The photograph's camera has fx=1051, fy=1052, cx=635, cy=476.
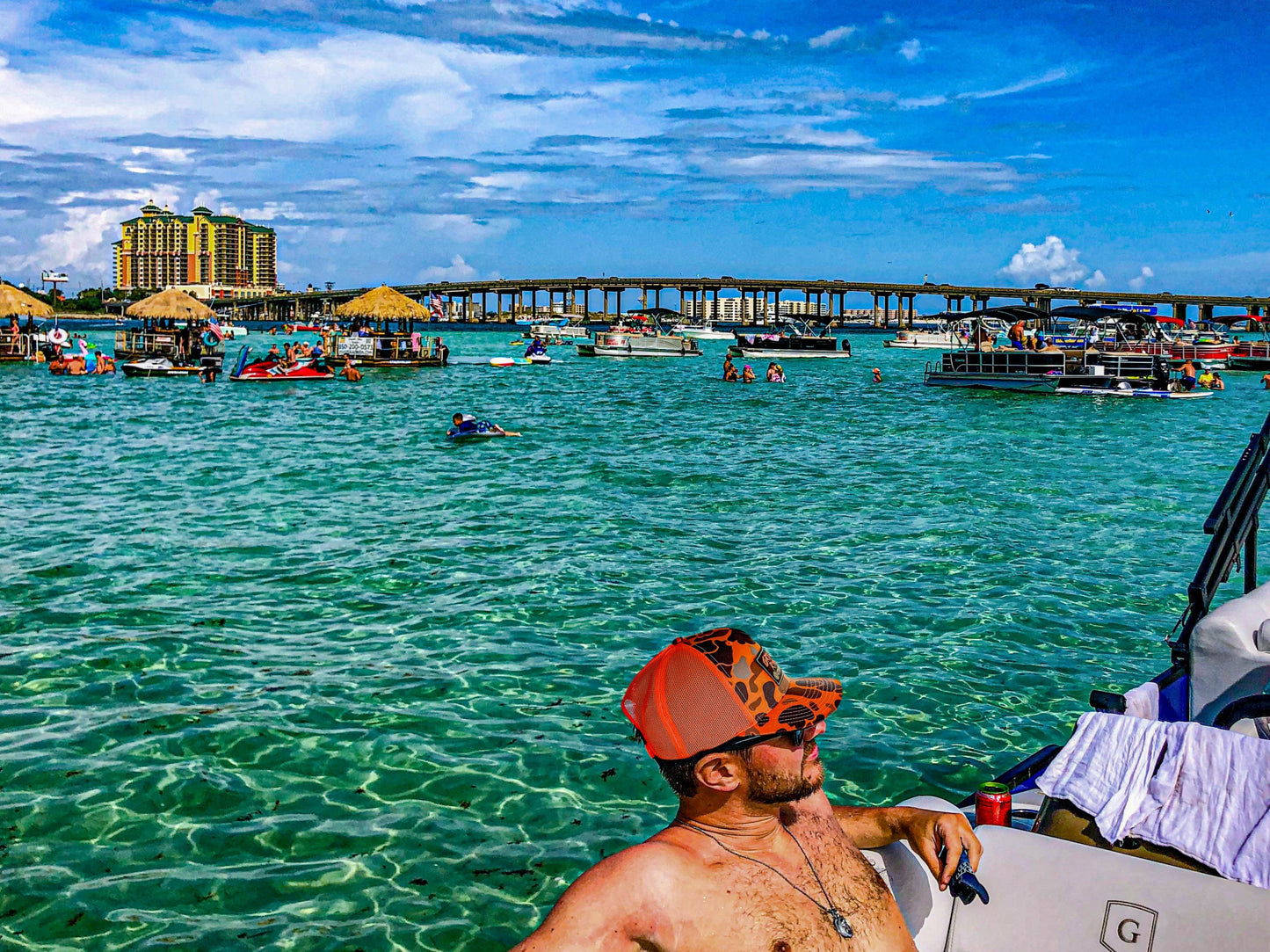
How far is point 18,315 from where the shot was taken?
5366 cm

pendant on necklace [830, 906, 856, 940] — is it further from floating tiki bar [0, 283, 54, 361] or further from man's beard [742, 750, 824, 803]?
floating tiki bar [0, 283, 54, 361]

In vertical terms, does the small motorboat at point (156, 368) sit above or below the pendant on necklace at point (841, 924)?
above

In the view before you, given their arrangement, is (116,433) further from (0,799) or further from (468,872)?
(468,872)

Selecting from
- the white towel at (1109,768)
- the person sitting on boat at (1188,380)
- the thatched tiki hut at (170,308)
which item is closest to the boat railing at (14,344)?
the thatched tiki hut at (170,308)

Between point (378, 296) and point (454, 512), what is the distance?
149 feet

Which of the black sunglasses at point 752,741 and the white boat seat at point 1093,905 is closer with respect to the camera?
the black sunglasses at point 752,741

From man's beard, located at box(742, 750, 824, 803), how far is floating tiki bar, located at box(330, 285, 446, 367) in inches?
2100

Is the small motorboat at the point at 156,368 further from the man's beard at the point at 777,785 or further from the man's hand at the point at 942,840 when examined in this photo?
the man's beard at the point at 777,785

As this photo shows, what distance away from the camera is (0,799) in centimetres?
649

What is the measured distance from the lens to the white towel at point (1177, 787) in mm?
3439

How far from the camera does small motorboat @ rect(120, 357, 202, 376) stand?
1976 inches

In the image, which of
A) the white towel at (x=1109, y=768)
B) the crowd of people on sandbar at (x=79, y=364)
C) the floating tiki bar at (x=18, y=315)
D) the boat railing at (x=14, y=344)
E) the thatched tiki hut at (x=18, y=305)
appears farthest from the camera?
the boat railing at (x=14, y=344)

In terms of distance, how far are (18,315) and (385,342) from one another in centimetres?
1830

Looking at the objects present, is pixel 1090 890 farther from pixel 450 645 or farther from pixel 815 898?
pixel 450 645
